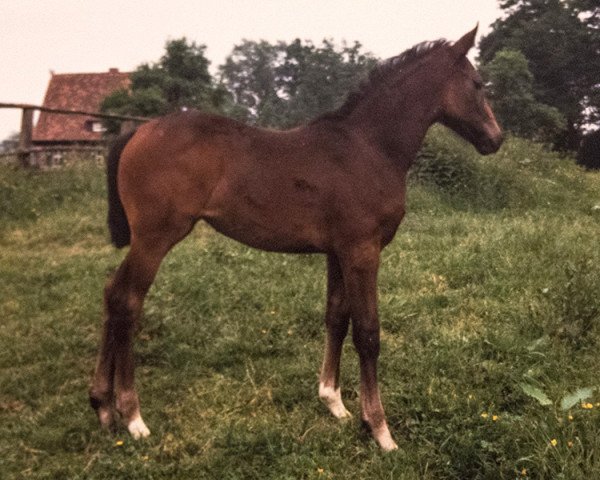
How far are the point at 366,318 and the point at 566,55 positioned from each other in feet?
118

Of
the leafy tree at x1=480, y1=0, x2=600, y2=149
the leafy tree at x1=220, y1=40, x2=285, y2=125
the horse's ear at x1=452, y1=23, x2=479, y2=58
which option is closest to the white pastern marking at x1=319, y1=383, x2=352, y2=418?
the horse's ear at x1=452, y1=23, x2=479, y2=58

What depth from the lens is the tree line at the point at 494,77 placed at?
25.4 metres

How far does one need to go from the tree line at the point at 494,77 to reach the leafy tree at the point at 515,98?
0.15 feet

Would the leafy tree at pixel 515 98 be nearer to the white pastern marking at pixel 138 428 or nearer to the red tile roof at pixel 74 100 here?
the red tile roof at pixel 74 100

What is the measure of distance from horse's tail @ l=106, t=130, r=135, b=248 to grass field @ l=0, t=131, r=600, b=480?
119cm

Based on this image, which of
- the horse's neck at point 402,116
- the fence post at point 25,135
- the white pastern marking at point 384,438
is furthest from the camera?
the fence post at point 25,135

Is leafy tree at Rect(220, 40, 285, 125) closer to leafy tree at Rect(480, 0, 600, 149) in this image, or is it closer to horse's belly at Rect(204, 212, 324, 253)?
leafy tree at Rect(480, 0, 600, 149)

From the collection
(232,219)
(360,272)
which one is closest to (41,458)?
(232,219)

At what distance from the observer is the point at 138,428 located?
12.0 feet

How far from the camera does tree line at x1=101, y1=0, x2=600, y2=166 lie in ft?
83.3

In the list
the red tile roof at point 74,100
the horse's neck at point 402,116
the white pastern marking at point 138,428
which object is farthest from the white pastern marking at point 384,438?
the red tile roof at point 74,100

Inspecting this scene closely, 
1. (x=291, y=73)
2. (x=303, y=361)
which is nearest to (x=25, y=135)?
(x=303, y=361)

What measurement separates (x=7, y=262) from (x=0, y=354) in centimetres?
280

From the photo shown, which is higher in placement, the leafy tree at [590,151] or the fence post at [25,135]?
the fence post at [25,135]
